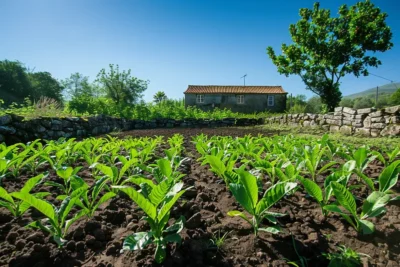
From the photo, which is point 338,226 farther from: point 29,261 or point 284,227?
point 29,261

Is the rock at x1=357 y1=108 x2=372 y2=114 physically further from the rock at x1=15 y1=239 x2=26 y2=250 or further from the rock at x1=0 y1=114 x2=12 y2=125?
the rock at x1=0 y1=114 x2=12 y2=125

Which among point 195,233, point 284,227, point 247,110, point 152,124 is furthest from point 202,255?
point 247,110

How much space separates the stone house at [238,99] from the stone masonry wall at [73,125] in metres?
14.6

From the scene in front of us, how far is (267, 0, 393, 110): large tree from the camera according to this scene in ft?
54.1

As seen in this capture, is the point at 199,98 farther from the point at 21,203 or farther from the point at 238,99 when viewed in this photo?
the point at 21,203

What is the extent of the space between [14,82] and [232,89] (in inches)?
1103

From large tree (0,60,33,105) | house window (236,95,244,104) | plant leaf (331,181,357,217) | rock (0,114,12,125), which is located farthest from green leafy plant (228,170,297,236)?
large tree (0,60,33,105)

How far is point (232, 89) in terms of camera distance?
31.3 m

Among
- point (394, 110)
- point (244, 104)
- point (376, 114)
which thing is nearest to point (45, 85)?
point (244, 104)

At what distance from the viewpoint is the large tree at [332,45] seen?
1648cm

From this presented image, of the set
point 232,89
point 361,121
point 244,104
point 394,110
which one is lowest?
point 361,121

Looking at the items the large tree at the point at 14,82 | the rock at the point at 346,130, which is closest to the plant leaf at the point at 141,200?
the rock at the point at 346,130

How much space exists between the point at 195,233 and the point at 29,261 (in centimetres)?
92

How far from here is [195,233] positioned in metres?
1.45
